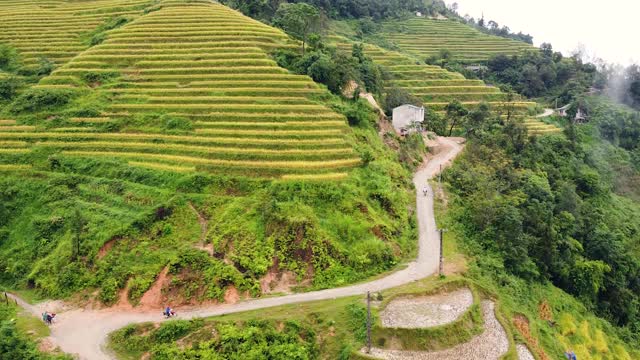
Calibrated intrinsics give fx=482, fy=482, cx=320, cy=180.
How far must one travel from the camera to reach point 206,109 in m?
41.3

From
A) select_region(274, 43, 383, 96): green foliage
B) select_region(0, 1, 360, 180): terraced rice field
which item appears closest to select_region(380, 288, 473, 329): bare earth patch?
select_region(0, 1, 360, 180): terraced rice field

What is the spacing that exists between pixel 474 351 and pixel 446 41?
8714cm

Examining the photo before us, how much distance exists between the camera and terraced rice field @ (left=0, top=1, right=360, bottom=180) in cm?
3569

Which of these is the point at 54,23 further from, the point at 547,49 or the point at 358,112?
the point at 547,49

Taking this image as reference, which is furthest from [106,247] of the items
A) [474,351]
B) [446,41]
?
[446,41]

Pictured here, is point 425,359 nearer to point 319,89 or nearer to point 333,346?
point 333,346

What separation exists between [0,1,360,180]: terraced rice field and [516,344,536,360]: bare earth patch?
1570 cm

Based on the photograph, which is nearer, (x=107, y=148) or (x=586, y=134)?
(x=107, y=148)

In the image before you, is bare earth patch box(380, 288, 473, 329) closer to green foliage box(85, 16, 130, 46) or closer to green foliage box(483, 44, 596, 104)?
green foliage box(85, 16, 130, 46)

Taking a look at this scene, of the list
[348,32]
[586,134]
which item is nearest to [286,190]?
[586,134]

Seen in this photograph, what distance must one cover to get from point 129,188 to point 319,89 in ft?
61.2

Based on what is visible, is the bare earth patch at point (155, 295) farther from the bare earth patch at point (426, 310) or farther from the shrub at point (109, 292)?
the bare earth patch at point (426, 310)

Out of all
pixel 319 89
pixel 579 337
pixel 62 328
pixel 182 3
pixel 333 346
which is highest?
pixel 182 3

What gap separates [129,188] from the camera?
110ft
